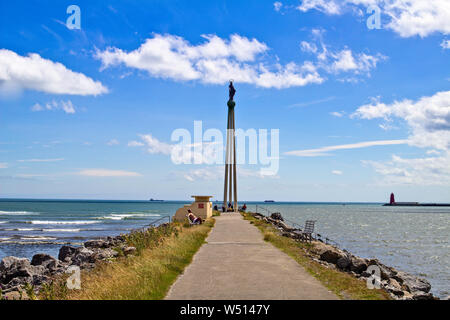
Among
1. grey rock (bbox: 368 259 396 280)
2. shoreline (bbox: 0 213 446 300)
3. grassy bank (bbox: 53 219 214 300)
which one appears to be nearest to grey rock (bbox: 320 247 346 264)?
shoreline (bbox: 0 213 446 300)

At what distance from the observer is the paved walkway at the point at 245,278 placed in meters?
8.67

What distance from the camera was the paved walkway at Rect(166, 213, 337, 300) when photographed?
8.67 m

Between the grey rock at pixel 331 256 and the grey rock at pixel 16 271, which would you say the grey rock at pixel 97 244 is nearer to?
the grey rock at pixel 16 271

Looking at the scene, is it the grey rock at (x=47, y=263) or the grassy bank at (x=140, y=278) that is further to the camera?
the grey rock at (x=47, y=263)

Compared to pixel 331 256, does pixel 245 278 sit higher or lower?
higher

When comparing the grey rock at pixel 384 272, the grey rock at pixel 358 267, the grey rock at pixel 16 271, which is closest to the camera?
the grey rock at pixel 16 271

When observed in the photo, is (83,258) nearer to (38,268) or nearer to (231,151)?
(38,268)

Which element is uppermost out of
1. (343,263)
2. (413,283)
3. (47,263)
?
(343,263)

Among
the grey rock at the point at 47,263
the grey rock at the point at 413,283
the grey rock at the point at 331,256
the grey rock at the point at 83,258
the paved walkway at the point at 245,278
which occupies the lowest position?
the grey rock at the point at 413,283

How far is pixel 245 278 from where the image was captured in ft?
34.1

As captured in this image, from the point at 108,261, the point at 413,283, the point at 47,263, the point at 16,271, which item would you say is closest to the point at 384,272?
the point at 413,283

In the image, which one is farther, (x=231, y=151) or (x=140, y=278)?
(x=231, y=151)

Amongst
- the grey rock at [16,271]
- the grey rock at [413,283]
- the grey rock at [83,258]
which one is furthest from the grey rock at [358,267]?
the grey rock at [16,271]
